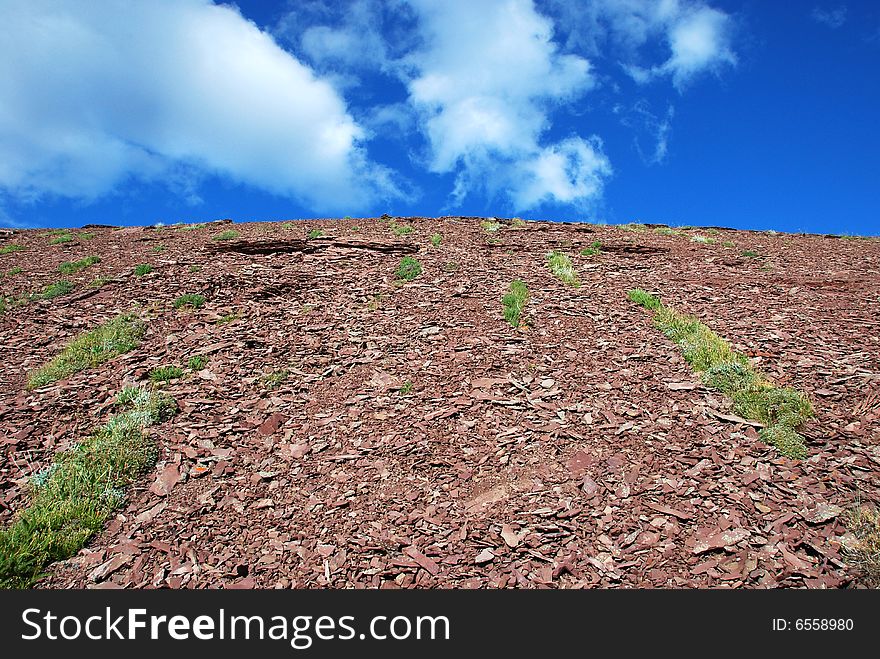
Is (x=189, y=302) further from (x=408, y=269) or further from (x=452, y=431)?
(x=452, y=431)

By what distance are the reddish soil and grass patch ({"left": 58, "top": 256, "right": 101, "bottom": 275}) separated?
0.30 metres

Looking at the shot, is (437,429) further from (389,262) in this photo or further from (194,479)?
(389,262)

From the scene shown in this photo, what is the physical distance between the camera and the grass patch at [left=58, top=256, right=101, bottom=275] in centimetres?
1209

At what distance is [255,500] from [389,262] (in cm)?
810

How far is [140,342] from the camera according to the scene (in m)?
8.71

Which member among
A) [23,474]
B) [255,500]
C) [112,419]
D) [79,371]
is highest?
[79,371]

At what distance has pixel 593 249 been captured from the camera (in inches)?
580

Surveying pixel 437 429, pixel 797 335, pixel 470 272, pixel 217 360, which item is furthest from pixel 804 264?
pixel 217 360

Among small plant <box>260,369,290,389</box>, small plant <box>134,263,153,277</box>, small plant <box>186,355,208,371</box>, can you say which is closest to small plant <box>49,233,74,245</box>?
small plant <box>134,263,153,277</box>

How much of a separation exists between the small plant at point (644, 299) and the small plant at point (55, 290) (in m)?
12.2

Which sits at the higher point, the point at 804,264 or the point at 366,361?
the point at 804,264

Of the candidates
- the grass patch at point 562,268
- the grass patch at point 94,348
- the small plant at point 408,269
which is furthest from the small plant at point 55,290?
the grass patch at point 562,268

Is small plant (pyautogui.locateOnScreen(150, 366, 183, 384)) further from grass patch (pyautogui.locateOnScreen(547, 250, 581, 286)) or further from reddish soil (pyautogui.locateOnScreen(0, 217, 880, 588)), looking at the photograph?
grass patch (pyautogui.locateOnScreen(547, 250, 581, 286))

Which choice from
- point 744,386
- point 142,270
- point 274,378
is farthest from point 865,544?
point 142,270
